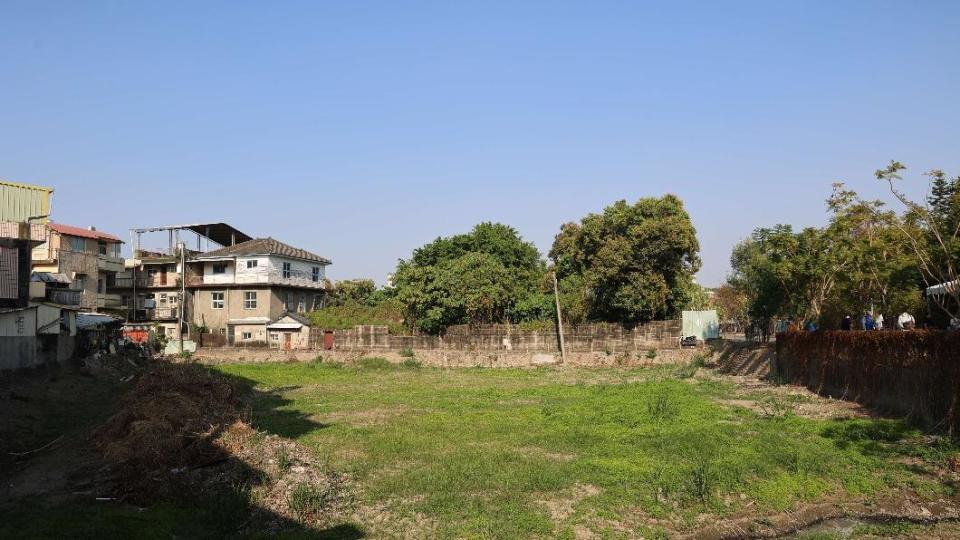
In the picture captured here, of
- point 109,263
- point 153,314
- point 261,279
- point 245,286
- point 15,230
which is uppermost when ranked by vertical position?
point 109,263

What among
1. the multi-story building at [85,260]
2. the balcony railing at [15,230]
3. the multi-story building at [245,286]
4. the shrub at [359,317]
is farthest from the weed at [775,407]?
the multi-story building at [85,260]

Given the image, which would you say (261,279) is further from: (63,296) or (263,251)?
(63,296)

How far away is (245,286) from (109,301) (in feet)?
36.1

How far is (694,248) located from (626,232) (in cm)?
370

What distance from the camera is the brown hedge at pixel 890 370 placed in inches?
535

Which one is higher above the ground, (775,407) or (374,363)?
(374,363)

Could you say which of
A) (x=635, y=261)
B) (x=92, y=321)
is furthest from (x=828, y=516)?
(x=92, y=321)

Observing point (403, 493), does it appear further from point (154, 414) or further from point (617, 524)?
point (154, 414)

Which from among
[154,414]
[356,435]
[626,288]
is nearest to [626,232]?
[626,288]

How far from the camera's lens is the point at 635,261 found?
3672cm

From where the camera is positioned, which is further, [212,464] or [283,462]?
[212,464]

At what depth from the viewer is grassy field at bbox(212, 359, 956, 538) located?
10016mm

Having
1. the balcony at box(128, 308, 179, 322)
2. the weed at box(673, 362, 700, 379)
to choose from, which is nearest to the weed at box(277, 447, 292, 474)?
the weed at box(673, 362, 700, 379)

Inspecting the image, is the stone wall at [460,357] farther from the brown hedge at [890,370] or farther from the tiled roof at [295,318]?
the brown hedge at [890,370]
